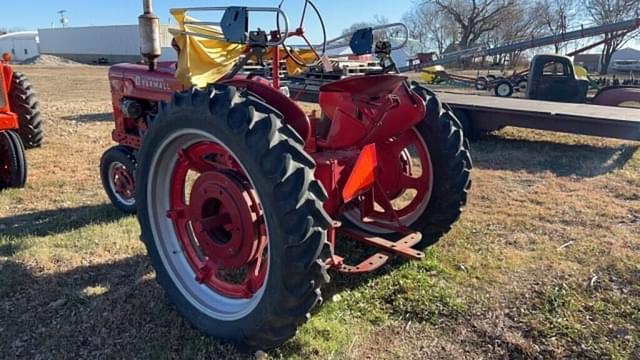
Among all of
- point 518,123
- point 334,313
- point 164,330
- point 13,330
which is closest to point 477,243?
point 334,313

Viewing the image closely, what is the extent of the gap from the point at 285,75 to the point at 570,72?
10.6 meters

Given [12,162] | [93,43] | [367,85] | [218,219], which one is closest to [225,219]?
[218,219]

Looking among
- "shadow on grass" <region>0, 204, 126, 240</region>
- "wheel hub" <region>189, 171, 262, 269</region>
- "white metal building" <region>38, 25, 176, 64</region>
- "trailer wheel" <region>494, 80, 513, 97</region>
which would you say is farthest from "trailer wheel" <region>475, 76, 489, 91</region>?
"white metal building" <region>38, 25, 176, 64</region>

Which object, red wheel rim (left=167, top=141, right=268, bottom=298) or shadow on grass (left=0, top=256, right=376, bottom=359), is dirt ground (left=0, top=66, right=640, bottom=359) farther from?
red wheel rim (left=167, top=141, right=268, bottom=298)

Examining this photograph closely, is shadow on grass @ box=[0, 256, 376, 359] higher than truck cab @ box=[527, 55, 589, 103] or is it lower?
lower

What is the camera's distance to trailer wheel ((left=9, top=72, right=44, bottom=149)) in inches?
268

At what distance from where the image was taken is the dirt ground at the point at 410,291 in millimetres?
2674

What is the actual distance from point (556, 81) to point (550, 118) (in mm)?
5929

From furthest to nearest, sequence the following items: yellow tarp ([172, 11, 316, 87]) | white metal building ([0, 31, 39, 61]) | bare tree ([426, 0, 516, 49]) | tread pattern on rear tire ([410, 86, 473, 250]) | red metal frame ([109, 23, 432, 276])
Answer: white metal building ([0, 31, 39, 61]), bare tree ([426, 0, 516, 49]), tread pattern on rear tire ([410, 86, 473, 250]), yellow tarp ([172, 11, 316, 87]), red metal frame ([109, 23, 432, 276])

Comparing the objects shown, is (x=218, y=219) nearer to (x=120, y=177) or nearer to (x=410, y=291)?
(x=410, y=291)

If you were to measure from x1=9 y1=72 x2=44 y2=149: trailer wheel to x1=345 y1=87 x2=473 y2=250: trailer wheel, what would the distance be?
581cm

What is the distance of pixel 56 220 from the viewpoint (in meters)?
4.50

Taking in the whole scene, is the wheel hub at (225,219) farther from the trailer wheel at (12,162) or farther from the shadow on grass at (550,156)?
the shadow on grass at (550,156)

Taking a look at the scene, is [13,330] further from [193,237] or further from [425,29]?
[425,29]
